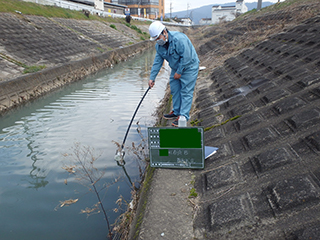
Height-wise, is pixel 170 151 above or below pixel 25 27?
below

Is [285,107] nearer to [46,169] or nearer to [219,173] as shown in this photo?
[219,173]

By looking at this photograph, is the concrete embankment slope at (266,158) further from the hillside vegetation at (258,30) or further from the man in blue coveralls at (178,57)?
the hillside vegetation at (258,30)

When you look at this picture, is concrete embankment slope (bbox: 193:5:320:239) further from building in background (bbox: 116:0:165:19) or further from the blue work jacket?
building in background (bbox: 116:0:165:19)

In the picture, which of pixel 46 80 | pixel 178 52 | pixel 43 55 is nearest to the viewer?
pixel 178 52

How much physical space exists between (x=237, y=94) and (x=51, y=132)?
13.4 feet

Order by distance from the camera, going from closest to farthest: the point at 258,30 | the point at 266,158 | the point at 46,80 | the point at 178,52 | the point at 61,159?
the point at 266,158 < the point at 178,52 < the point at 61,159 < the point at 46,80 < the point at 258,30

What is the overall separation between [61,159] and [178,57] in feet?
8.93

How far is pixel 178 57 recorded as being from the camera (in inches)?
167

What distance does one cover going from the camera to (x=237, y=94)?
18.1 feet

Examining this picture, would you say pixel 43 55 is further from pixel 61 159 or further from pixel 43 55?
pixel 61 159

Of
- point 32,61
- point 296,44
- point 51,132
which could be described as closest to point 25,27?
point 32,61

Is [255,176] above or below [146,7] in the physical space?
below

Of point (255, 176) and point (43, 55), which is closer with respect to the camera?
point (255, 176)

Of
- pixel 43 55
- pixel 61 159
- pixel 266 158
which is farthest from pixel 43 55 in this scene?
pixel 266 158
